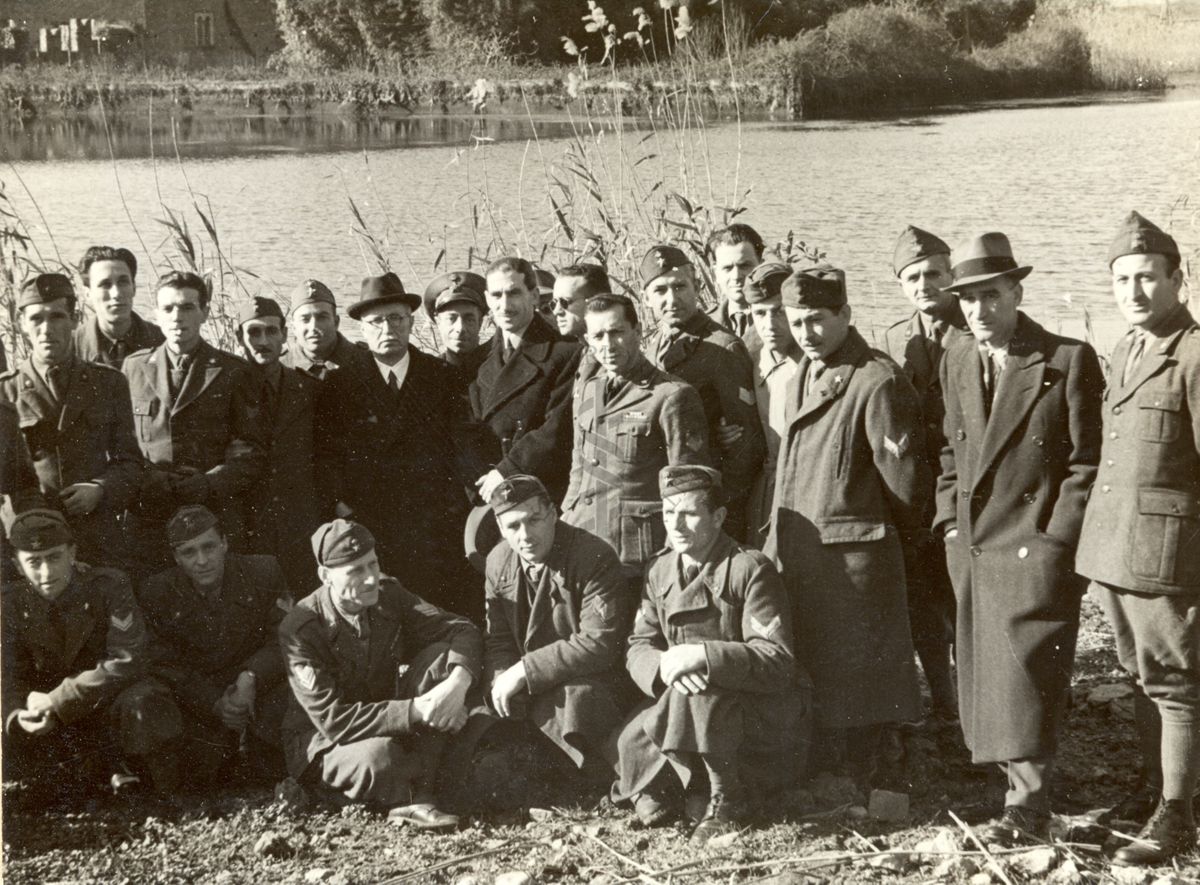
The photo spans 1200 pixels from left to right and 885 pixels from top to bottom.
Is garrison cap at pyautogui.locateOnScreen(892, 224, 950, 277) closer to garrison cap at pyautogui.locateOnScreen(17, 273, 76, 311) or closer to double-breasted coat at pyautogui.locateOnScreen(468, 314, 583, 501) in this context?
double-breasted coat at pyautogui.locateOnScreen(468, 314, 583, 501)

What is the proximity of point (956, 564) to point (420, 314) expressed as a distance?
5.74 meters

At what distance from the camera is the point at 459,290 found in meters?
5.14

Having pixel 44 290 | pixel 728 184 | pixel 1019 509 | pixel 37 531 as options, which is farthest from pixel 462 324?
pixel 728 184

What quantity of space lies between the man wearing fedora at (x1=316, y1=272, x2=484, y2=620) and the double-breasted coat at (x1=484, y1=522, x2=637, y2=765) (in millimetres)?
886

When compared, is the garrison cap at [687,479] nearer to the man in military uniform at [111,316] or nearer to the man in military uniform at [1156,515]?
the man in military uniform at [1156,515]

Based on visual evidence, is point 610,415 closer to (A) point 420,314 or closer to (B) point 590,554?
(B) point 590,554

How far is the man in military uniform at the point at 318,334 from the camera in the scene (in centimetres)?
505

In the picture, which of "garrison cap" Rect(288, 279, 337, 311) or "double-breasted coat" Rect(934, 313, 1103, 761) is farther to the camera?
"garrison cap" Rect(288, 279, 337, 311)

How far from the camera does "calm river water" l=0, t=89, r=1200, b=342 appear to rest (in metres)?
8.79

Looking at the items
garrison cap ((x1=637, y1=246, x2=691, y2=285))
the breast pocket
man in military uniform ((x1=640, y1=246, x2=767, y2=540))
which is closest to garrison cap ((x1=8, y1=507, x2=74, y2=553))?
man in military uniform ((x1=640, y1=246, x2=767, y2=540))

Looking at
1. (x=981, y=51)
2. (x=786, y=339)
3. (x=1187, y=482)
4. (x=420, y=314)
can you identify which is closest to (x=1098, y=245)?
(x=981, y=51)

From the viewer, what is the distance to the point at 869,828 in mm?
3912

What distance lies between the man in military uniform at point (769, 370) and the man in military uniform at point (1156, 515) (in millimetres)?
1196

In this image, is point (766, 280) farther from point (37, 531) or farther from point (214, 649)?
point (37, 531)
